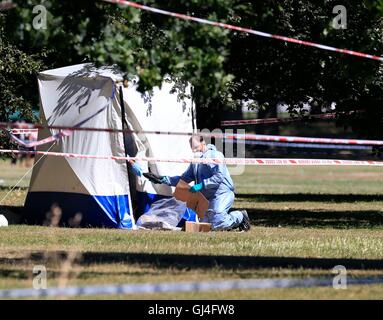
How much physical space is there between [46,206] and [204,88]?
6.83 metres

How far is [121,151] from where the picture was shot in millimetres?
15945

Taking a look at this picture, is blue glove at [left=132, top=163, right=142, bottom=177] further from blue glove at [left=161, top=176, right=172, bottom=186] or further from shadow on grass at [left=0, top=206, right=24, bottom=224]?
shadow on grass at [left=0, top=206, right=24, bottom=224]

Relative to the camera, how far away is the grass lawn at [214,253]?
31.0 ft

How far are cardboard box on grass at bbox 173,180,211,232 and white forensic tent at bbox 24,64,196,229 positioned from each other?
0.59 meters

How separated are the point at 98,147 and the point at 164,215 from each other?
4.96ft

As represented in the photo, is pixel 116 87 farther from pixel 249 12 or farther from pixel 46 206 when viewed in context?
pixel 249 12

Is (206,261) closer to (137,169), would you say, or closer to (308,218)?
(137,169)

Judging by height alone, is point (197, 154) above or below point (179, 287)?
above

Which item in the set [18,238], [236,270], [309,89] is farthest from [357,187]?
[236,270]

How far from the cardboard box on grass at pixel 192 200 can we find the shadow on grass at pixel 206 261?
3.89 meters

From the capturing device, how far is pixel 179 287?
881 cm

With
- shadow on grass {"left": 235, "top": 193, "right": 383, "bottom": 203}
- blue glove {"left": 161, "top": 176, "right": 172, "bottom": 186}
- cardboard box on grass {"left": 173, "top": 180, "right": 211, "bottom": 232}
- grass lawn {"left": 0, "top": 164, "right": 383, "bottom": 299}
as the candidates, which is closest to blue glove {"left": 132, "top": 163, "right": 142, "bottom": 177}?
blue glove {"left": 161, "top": 176, "right": 172, "bottom": 186}

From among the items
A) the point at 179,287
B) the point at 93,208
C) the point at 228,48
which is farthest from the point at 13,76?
the point at 179,287

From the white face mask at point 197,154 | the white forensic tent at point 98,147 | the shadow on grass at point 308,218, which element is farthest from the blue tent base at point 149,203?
the shadow on grass at point 308,218
